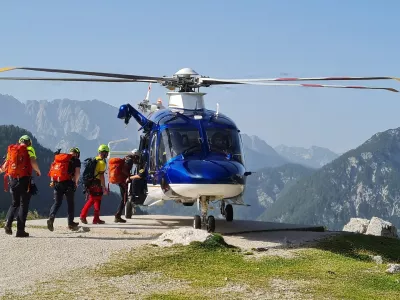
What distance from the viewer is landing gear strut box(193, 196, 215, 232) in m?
15.0

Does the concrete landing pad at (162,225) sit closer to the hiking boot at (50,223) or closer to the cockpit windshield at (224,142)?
the hiking boot at (50,223)

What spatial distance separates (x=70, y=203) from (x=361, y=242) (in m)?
7.80

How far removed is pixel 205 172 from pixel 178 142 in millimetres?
1675

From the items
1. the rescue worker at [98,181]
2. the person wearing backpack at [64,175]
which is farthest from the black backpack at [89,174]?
the person wearing backpack at [64,175]

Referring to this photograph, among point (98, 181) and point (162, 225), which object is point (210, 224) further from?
point (162, 225)

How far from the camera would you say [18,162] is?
14.0 m

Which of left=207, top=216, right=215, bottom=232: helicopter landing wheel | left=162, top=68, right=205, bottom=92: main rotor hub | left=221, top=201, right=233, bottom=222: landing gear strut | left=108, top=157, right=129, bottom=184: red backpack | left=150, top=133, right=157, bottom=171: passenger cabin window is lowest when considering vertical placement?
left=207, top=216, right=215, bottom=232: helicopter landing wheel

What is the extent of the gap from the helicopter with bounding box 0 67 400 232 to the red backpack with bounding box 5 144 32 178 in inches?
74.5

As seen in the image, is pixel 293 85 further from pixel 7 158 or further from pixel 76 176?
pixel 7 158

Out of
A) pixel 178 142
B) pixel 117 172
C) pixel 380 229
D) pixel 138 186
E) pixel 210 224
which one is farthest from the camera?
pixel 380 229

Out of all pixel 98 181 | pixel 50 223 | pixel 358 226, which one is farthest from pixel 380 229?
pixel 50 223

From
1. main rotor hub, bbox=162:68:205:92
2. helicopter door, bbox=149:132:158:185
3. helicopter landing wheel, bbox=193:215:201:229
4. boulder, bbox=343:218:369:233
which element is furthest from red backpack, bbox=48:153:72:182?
boulder, bbox=343:218:369:233

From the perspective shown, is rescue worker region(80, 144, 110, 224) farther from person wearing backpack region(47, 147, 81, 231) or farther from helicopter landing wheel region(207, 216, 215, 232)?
helicopter landing wheel region(207, 216, 215, 232)

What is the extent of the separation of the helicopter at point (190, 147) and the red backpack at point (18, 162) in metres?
1.89
